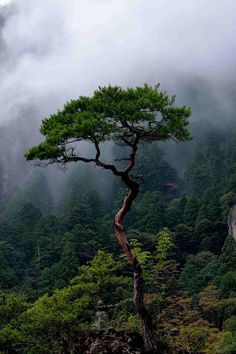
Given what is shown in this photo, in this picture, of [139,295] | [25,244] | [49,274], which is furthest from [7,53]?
[139,295]

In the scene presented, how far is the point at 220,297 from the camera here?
30.0m

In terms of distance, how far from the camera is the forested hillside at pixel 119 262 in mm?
19172

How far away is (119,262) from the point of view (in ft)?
81.5

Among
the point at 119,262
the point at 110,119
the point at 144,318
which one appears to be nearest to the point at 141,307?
the point at 144,318

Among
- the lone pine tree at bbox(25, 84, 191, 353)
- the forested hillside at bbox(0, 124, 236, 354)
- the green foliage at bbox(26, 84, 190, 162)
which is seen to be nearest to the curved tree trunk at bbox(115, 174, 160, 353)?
the lone pine tree at bbox(25, 84, 191, 353)

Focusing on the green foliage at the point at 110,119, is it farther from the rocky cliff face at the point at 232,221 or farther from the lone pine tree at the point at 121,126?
the rocky cliff face at the point at 232,221

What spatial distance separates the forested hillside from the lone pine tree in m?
Result: 1.58

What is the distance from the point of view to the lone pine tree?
10383 mm

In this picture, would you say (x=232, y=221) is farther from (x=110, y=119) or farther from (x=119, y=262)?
(x=110, y=119)

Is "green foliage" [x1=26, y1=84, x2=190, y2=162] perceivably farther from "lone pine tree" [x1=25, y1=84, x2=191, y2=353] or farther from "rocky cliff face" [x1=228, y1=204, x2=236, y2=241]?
"rocky cliff face" [x1=228, y1=204, x2=236, y2=241]

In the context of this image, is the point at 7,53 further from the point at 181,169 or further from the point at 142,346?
the point at 142,346

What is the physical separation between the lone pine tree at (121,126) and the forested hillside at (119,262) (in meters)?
1.58

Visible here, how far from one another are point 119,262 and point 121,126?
1509 cm

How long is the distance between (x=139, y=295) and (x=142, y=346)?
3.63 feet
